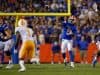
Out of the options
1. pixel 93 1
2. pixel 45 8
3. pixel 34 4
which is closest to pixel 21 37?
pixel 45 8

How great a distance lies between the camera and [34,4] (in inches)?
732

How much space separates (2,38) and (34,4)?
10.5ft

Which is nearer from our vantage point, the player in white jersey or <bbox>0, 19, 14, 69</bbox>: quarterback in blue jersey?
the player in white jersey

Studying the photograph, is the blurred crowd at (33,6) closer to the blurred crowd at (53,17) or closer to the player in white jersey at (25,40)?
the blurred crowd at (53,17)

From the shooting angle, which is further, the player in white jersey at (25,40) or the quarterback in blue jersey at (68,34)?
the quarterback in blue jersey at (68,34)

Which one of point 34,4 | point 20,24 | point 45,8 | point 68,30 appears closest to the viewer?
point 20,24

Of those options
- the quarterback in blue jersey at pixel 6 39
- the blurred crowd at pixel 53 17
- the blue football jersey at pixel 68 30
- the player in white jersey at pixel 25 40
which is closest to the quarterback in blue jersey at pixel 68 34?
the blue football jersey at pixel 68 30

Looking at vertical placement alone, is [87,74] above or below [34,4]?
below

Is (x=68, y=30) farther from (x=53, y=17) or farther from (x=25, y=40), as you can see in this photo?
(x=53, y=17)

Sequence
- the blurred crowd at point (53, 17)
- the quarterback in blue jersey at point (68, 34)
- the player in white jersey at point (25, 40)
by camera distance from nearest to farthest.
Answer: the player in white jersey at point (25, 40)
the quarterback in blue jersey at point (68, 34)
the blurred crowd at point (53, 17)

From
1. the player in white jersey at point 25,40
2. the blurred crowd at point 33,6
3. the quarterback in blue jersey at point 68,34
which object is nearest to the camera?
the player in white jersey at point 25,40

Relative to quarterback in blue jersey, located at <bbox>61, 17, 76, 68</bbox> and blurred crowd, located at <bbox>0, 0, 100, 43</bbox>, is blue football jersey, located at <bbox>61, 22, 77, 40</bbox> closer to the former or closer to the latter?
quarterback in blue jersey, located at <bbox>61, 17, 76, 68</bbox>

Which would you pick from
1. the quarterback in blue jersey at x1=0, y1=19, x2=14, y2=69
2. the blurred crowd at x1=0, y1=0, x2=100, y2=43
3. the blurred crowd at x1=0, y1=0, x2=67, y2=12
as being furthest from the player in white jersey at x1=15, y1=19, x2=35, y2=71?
the blurred crowd at x1=0, y1=0, x2=100, y2=43

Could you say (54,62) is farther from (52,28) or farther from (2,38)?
(2,38)
